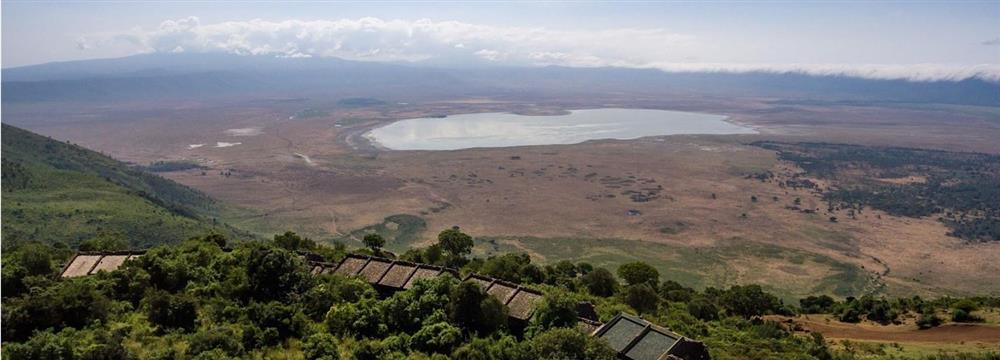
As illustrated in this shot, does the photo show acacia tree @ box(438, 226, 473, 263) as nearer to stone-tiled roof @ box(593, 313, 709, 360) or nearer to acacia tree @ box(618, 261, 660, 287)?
acacia tree @ box(618, 261, 660, 287)

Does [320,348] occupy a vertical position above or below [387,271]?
above

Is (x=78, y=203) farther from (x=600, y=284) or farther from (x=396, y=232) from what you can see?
(x=600, y=284)

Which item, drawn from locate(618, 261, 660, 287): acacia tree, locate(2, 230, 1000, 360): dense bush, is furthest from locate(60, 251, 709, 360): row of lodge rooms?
locate(618, 261, 660, 287): acacia tree

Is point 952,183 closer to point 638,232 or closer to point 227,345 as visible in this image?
point 638,232

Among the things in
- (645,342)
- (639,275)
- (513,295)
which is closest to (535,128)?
(639,275)

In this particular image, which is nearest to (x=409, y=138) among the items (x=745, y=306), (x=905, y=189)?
(x=905, y=189)
